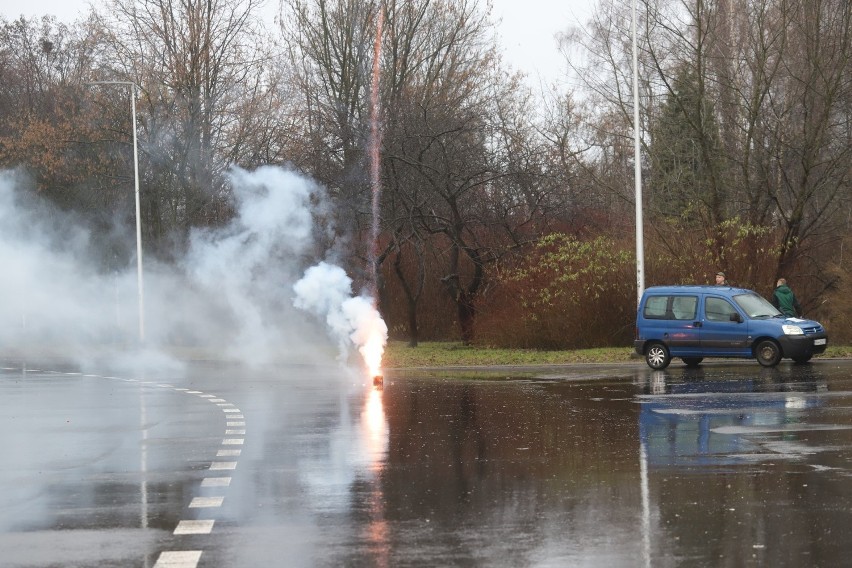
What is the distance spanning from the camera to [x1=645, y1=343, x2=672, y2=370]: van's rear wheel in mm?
28250

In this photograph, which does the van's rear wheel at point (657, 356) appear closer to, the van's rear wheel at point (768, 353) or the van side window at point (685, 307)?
the van side window at point (685, 307)

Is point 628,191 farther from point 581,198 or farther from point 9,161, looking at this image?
point 9,161

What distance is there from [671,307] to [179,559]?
21.5 metres

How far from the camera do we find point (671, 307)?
28547 mm

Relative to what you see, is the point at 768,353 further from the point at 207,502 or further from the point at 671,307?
the point at 207,502

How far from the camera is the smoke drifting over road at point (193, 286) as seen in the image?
3919 centimetres

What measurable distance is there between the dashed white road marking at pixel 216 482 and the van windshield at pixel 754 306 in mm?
17955

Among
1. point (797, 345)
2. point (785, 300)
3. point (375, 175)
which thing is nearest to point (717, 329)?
point (797, 345)

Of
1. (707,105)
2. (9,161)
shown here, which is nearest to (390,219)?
(707,105)

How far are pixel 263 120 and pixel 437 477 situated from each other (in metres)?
41.5

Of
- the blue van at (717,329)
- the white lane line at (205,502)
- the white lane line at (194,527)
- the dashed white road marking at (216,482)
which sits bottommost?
the dashed white road marking at (216,482)

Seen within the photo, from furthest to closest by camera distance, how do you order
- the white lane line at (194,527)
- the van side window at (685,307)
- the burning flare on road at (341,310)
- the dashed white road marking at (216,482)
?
the burning flare on road at (341,310)
the van side window at (685,307)
the dashed white road marking at (216,482)
the white lane line at (194,527)

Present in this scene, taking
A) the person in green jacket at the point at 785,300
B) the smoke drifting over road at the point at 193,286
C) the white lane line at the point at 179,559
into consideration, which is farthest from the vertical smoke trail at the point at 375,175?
the white lane line at the point at 179,559

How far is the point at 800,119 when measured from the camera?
39.5 meters
